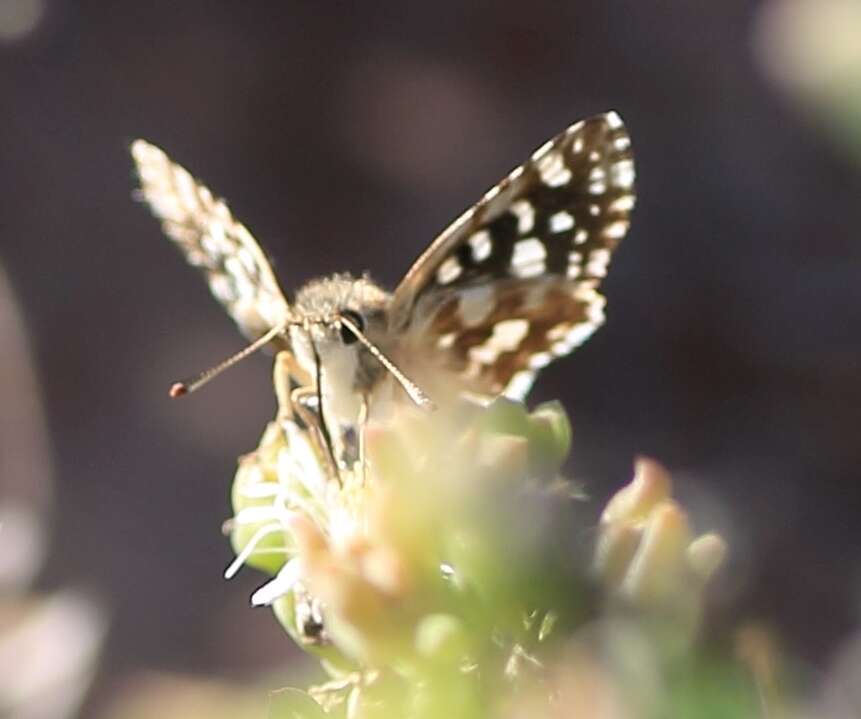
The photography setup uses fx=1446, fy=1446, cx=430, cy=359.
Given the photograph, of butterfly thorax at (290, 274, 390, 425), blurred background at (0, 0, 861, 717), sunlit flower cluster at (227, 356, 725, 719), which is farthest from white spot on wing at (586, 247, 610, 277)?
blurred background at (0, 0, 861, 717)

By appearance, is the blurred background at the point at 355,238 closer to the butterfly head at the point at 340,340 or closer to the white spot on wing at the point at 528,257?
the white spot on wing at the point at 528,257

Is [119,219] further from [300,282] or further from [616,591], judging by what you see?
[616,591]

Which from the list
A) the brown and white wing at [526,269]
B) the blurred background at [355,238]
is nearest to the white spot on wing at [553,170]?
the brown and white wing at [526,269]

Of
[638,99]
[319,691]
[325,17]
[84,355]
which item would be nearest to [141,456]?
[84,355]

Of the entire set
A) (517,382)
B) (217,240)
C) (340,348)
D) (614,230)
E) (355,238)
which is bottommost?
(355,238)

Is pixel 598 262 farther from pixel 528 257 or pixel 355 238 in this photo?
pixel 355 238

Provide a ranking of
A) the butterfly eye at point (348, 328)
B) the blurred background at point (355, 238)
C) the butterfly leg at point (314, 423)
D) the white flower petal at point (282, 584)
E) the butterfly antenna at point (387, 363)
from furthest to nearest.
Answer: the blurred background at point (355, 238), the butterfly eye at point (348, 328), the butterfly antenna at point (387, 363), the butterfly leg at point (314, 423), the white flower petal at point (282, 584)

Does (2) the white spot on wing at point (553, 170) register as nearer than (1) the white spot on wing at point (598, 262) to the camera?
Yes

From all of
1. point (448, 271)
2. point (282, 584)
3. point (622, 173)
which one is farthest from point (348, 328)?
point (282, 584)
